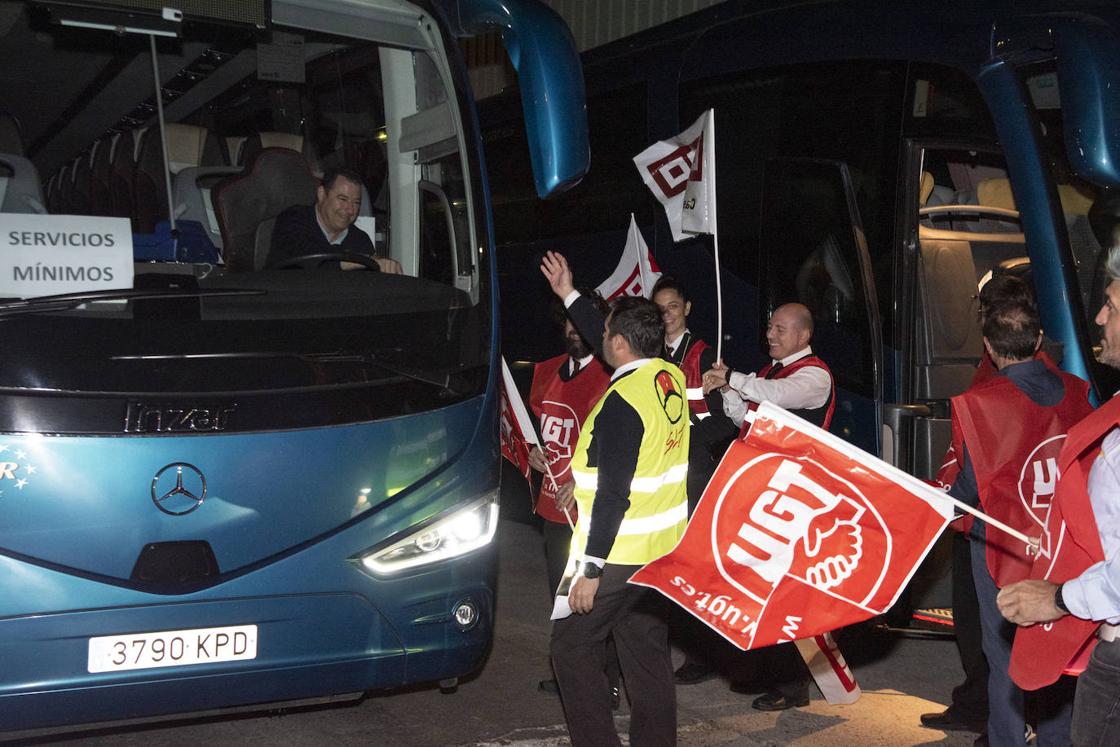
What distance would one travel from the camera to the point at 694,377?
5945 mm

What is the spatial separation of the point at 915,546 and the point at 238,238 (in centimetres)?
258

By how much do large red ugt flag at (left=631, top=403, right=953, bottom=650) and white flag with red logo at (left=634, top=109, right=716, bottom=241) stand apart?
2.01 m

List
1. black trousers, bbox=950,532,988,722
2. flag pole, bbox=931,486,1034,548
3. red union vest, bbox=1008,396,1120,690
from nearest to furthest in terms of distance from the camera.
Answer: red union vest, bbox=1008,396,1120,690, flag pole, bbox=931,486,1034,548, black trousers, bbox=950,532,988,722

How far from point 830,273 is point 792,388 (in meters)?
1.08

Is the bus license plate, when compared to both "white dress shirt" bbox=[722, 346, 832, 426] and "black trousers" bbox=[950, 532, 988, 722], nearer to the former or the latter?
"white dress shirt" bbox=[722, 346, 832, 426]

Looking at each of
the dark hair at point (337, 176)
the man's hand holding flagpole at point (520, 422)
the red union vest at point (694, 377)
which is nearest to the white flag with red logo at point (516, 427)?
the man's hand holding flagpole at point (520, 422)

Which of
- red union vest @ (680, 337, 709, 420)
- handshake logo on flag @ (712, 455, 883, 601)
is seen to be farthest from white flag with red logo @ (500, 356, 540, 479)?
handshake logo on flag @ (712, 455, 883, 601)

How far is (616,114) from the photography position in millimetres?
8453

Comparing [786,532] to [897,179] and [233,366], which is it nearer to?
[233,366]

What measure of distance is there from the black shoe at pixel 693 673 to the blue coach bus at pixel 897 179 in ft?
4.14

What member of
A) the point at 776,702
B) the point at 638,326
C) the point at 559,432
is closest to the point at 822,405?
the point at 559,432

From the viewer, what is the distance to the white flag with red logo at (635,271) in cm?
648

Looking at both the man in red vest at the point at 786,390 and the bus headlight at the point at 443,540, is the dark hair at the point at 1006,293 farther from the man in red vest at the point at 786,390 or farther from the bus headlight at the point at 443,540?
the bus headlight at the point at 443,540

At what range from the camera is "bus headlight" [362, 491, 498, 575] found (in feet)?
13.7
